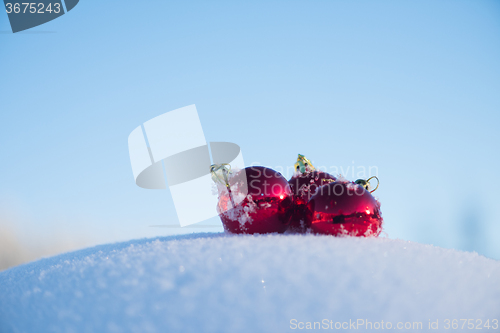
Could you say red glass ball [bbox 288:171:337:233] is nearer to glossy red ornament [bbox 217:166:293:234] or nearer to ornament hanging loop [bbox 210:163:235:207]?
glossy red ornament [bbox 217:166:293:234]

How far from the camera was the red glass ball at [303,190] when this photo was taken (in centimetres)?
92

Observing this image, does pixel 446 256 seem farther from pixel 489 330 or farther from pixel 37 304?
pixel 37 304

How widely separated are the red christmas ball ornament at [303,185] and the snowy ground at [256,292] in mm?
266

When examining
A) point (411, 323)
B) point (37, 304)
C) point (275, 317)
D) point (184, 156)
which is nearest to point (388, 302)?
point (411, 323)

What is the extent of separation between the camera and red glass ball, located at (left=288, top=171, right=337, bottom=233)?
0.92 m

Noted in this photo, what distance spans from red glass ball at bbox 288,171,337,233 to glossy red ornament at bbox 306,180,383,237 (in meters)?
0.06

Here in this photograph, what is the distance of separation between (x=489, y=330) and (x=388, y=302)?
218mm

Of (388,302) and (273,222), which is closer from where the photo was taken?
(388,302)

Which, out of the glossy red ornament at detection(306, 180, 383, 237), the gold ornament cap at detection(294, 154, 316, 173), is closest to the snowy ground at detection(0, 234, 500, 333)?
the glossy red ornament at detection(306, 180, 383, 237)

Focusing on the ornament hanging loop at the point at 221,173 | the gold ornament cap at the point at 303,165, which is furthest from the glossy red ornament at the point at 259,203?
the gold ornament cap at the point at 303,165

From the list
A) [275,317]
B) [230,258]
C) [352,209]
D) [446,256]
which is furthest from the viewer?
[352,209]

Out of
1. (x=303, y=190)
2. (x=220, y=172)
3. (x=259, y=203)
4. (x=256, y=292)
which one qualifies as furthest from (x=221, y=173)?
Answer: (x=256, y=292)

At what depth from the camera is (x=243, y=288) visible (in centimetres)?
51

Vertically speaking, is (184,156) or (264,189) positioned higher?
(184,156)
